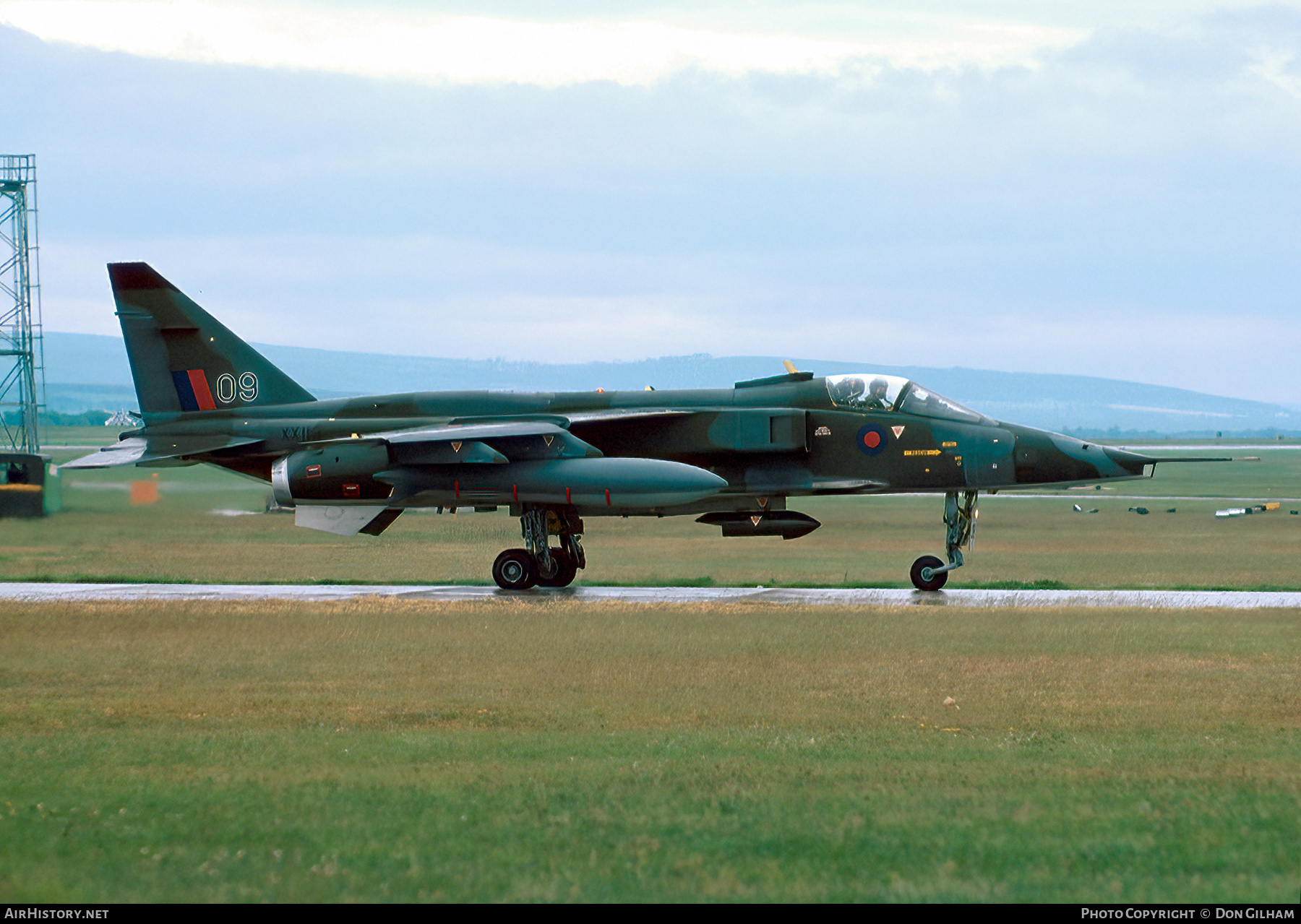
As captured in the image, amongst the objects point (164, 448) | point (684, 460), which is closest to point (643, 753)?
point (684, 460)

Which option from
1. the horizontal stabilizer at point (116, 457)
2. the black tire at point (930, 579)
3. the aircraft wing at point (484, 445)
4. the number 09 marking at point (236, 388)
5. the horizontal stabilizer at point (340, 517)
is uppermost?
the number 09 marking at point (236, 388)

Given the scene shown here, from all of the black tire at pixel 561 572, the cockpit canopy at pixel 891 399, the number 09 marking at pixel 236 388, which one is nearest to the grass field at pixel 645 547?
the number 09 marking at pixel 236 388

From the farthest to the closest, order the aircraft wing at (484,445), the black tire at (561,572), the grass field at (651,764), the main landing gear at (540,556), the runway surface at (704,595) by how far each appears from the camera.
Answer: the black tire at (561,572) < the main landing gear at (540,556) < the aircraft wing at (484,445) < the runway surface at (704,595) < the grass field at (651,764)

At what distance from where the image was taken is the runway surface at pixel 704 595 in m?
21.5

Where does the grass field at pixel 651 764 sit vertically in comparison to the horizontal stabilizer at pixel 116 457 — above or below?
below

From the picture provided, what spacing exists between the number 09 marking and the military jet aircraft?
1.94 metres

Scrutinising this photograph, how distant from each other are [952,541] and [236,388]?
14.1 metres

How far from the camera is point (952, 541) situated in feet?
76.9

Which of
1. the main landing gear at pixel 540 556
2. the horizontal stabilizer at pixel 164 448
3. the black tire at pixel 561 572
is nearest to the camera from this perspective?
the main landing gear at pixel 540 556

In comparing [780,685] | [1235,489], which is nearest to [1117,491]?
[1235,489]

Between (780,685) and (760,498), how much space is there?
1011 cm

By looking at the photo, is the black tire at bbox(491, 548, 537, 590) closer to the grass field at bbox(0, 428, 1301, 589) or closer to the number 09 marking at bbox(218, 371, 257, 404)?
the grass field at bbox(0, 428, 1301, 589)

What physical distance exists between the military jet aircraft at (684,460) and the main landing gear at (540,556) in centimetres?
3

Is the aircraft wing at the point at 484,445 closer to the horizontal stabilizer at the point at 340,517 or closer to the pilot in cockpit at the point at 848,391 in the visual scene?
the horizontal stabilizer at the point at 340,517
